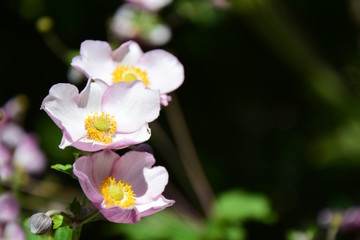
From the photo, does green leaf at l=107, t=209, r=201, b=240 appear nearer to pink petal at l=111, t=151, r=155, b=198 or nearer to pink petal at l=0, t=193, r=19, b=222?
pink petal at l=0, t=193, r=19, b=222

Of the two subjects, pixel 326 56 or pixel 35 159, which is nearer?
pixel 35 159

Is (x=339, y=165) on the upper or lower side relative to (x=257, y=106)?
lower

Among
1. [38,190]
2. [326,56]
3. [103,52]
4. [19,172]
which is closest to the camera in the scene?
[103,52]

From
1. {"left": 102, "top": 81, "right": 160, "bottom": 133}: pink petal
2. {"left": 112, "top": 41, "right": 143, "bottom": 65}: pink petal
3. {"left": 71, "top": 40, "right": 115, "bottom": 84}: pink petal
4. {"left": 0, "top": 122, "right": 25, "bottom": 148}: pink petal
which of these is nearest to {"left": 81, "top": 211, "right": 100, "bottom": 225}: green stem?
{"left": 102, "top": 81, "right": 160, "bottom": 133}: pink petal

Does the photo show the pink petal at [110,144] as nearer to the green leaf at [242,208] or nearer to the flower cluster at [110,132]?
the flower cluster at [110,132]

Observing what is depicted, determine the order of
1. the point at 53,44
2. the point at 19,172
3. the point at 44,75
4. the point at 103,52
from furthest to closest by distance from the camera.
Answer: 1. the point at 44,75
2. the point at 53,44
3. the point at 19,172
4. the point at 103,52

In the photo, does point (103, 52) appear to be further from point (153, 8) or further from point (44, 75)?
point (44, 75)

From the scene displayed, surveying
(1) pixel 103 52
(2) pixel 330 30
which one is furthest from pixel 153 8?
(2) pixel 330 30
